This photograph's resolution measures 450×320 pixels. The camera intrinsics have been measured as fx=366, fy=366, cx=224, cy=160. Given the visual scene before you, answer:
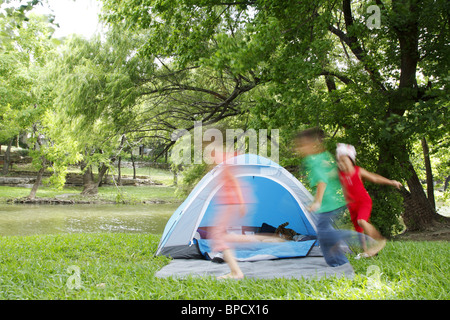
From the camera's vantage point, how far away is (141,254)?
5.13 metres

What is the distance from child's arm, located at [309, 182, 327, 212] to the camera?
3407mm

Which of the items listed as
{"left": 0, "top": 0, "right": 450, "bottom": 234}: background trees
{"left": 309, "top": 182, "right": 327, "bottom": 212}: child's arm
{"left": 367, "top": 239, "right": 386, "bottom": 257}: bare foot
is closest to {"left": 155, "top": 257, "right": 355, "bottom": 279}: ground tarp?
{"left": 367, "top": 239, "right": 386, "bottom": 257}: bare foot

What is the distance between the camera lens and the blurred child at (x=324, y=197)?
349 centimetres

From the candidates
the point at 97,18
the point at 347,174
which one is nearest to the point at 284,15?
the point at 347,174

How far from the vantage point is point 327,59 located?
270 inches

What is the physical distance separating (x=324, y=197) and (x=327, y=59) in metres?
4.13

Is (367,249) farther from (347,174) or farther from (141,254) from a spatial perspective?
(141,254)

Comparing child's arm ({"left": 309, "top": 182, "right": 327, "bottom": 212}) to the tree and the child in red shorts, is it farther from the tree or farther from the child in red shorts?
the tree

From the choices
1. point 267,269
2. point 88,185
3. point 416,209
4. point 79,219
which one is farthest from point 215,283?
point 88,185

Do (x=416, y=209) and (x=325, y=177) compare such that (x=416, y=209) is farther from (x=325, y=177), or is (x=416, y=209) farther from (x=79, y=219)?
(x=79, y=219)

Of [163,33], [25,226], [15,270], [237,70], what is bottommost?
[25,226]

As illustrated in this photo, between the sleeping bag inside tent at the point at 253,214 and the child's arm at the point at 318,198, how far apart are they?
3.44ft

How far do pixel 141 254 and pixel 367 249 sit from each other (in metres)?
2.97

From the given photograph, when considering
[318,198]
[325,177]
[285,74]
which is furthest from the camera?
[285,74]
